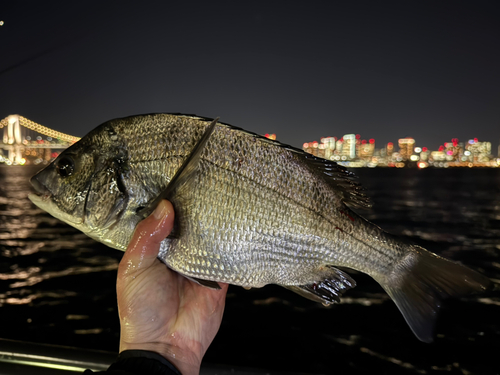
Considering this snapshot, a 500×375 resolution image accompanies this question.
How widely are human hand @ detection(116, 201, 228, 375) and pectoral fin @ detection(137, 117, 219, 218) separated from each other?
0.06m

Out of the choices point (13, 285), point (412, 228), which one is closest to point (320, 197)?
point (13, 285)

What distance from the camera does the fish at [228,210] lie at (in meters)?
2.26

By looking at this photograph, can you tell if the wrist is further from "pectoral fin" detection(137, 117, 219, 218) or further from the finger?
"pectoral fin" detection(137, 117, 219, 218)

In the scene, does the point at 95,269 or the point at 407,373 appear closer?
the point at 407,373

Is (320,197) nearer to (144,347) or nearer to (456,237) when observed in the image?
(144,347)

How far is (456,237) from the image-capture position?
21.0 metres

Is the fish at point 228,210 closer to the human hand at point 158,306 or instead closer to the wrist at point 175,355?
the human hand at point 158,306

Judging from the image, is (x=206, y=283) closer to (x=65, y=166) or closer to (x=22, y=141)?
→ (x=65, y=166)

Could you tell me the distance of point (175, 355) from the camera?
250 cm

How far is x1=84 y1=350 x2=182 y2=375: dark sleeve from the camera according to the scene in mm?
2000

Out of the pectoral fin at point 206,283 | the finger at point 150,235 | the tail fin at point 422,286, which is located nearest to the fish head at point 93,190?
the finger at point 150,235

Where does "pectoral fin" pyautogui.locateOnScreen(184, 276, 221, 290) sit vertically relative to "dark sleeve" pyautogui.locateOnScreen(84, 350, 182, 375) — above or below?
above

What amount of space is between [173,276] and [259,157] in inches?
51.9

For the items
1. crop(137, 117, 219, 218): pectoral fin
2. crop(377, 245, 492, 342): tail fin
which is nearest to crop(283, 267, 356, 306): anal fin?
crop(377, 245, 492, 342): tail fin
